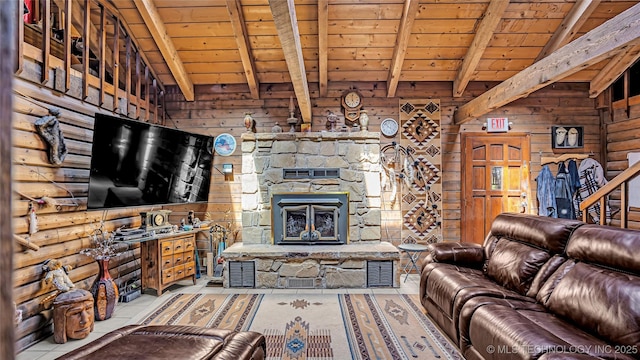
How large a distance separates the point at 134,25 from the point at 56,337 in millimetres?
3377

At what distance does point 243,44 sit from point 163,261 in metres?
2.72

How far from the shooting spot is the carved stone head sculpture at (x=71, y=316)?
2623 millimetres

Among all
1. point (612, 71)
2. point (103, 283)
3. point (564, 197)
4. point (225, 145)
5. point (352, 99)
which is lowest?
point (103, 283)

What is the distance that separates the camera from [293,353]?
2449mm

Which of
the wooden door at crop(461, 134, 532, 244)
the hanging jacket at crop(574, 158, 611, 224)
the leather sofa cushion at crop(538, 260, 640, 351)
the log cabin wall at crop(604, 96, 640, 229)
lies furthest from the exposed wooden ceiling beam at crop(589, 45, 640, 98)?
the leather sofa cushion at crop(538, 260, 640, 351)

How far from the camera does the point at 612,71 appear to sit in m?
4.41

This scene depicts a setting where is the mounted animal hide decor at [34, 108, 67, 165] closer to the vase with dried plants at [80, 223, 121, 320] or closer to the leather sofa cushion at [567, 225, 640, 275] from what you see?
the vase with dried plants at [80, 223, 121, 320]

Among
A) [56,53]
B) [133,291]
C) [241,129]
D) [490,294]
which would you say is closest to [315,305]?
[490,294]

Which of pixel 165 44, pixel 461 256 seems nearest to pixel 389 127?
pixel 461 256

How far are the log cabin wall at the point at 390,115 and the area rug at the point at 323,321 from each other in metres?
1.49

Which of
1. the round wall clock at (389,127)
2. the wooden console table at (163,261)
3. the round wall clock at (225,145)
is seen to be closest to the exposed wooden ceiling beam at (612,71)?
the round wall clock at (389,127)

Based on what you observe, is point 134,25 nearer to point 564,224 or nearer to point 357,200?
point 357,200

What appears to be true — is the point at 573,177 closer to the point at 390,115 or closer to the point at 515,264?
the point at 390,115

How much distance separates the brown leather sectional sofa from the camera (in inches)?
65.8
